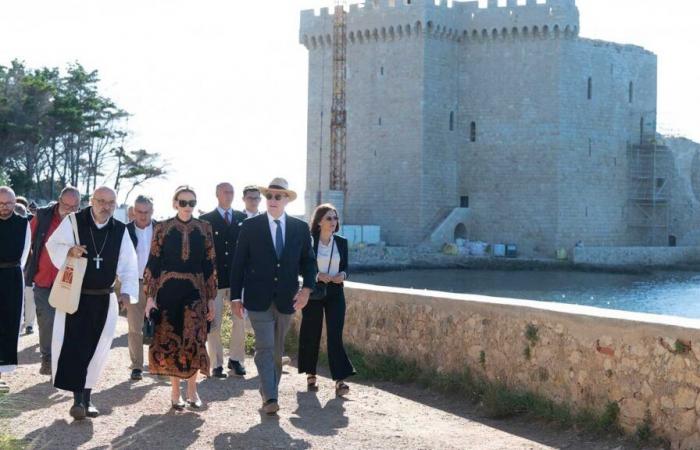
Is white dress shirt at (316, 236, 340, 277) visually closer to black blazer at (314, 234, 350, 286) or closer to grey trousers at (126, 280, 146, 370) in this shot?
black blazer at (314, 234, 350, 286)

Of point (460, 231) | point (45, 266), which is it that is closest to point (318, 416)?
point (45, 266)

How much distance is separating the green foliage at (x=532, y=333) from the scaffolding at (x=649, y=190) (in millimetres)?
37938

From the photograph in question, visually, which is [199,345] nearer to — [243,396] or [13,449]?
[243,396]

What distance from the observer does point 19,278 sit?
769cm

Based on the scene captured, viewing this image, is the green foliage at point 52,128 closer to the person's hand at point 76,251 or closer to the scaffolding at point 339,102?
the scaffolding at point 339,102

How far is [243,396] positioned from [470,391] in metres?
1.56

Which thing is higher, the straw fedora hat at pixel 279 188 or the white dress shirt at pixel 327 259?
the straw fedora hat at pixel 279 188

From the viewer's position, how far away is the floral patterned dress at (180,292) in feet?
22.3

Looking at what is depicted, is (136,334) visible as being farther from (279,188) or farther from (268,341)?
(279,188)

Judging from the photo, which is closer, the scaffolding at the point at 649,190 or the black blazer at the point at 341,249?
the black blazer at the point at 341,249

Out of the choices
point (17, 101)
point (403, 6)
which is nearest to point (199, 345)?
point (403, 6)

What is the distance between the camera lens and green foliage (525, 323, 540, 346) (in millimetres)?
6895

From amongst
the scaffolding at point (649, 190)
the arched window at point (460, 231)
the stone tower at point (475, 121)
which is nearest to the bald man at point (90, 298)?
the stone tower at point (475, 121)

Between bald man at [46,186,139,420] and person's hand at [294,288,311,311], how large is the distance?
103 centimetres
